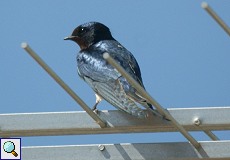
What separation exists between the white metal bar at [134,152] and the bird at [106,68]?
95 mm

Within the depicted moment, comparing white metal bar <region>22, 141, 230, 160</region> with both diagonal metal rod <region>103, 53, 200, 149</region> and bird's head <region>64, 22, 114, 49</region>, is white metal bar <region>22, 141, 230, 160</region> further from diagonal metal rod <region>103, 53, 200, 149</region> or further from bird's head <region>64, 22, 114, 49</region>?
bird's head <region>64, 22, 114, 49</region>

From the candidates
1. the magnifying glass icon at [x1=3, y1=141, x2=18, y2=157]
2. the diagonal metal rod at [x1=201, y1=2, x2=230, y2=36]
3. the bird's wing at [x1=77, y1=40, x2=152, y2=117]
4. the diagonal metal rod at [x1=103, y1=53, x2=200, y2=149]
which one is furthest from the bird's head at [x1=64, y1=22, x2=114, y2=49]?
the diagonal metal rod at [x1=201, y1=2, x2=230, y2=36]

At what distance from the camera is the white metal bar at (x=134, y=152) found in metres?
2.04

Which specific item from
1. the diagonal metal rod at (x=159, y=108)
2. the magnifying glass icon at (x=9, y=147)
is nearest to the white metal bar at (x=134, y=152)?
the diagonal metal rod at (x=159, y=108)

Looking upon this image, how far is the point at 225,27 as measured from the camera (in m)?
1.65

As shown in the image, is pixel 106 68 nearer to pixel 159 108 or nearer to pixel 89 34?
pixel 89 34

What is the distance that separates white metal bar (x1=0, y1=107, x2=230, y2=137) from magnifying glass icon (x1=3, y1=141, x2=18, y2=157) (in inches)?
4.6

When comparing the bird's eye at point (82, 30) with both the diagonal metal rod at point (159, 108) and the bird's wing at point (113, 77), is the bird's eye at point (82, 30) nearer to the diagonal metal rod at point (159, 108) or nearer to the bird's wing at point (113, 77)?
the bird's wing at point (113, 77)

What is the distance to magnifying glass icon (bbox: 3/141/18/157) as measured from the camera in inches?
88.4

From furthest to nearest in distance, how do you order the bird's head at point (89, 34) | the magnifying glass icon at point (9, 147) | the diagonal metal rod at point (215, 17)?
the bird's head at point (89, 34) → the magnifying glass icon at point (9, 147) → the diagonal metal rod at point (215, 17)

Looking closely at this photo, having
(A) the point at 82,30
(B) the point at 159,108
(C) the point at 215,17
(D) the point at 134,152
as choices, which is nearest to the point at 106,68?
(D) the point at 134,152

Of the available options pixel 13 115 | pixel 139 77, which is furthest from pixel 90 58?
pixel 13 115

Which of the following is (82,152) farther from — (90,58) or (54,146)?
(90,58)

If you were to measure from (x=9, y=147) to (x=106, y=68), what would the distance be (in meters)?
0.49
